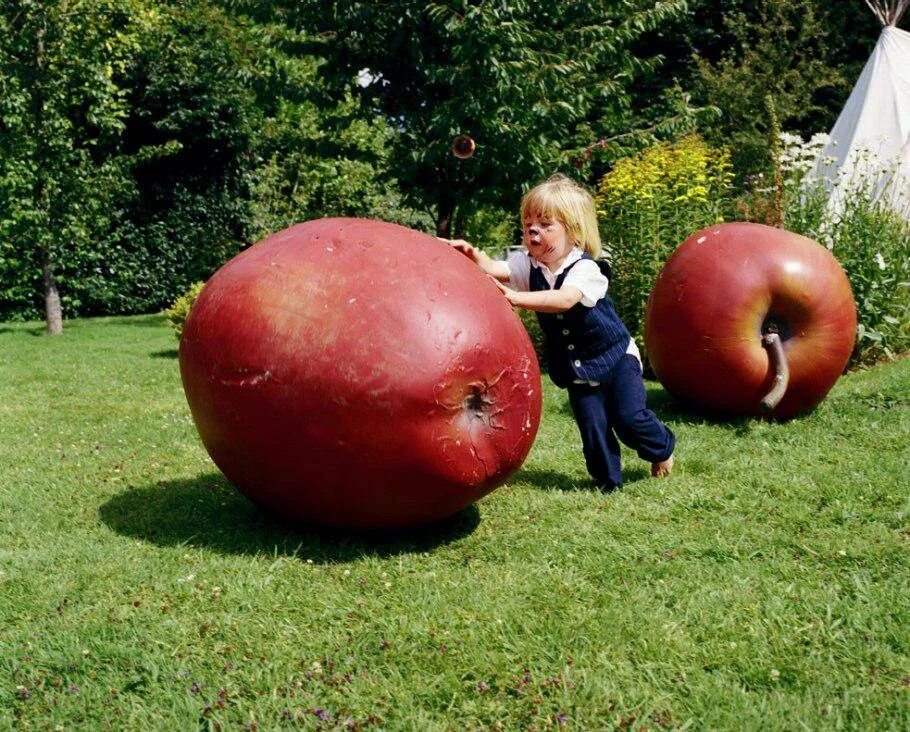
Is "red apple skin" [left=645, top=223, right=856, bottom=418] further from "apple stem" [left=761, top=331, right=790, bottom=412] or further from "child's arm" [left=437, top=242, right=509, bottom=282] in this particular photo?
"child's arm" [left=437, top=242, right=509, bottom=282]

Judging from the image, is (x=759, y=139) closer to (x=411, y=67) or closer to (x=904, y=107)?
(x=904, y=107)

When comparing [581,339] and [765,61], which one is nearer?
[581,339]

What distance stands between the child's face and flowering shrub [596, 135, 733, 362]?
4579 mm

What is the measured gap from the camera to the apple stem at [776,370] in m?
5.57

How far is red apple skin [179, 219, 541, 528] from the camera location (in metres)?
3.43

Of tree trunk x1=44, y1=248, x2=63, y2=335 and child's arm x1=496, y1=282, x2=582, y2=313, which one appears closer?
child's arm x1=496, y1=282, x2=582, y2=313

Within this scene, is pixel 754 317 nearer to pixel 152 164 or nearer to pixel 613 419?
pixel 613 419

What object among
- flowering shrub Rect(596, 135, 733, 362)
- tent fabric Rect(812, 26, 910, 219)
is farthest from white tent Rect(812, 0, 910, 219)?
flowering shrub Rect(596, 135, 733, 362)

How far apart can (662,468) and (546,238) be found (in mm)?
1518

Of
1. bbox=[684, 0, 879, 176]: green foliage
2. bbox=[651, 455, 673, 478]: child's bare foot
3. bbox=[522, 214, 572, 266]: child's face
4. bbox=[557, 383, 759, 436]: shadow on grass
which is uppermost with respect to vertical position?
bbox=[684, 0, 879, 176]: green foliage

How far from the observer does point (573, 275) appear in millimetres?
4395

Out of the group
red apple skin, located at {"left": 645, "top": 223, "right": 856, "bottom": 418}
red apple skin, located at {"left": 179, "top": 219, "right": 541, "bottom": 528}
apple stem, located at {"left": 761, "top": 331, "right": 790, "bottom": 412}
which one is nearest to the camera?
red apple skin, located at {"left": 179, "top": 219, "right": 541, "bottom": 528}

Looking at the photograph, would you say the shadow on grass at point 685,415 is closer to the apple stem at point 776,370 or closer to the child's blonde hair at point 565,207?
the apple stem at point 776,370

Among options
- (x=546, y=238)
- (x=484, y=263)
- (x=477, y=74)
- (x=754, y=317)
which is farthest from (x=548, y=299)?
(x=477, y=74)
